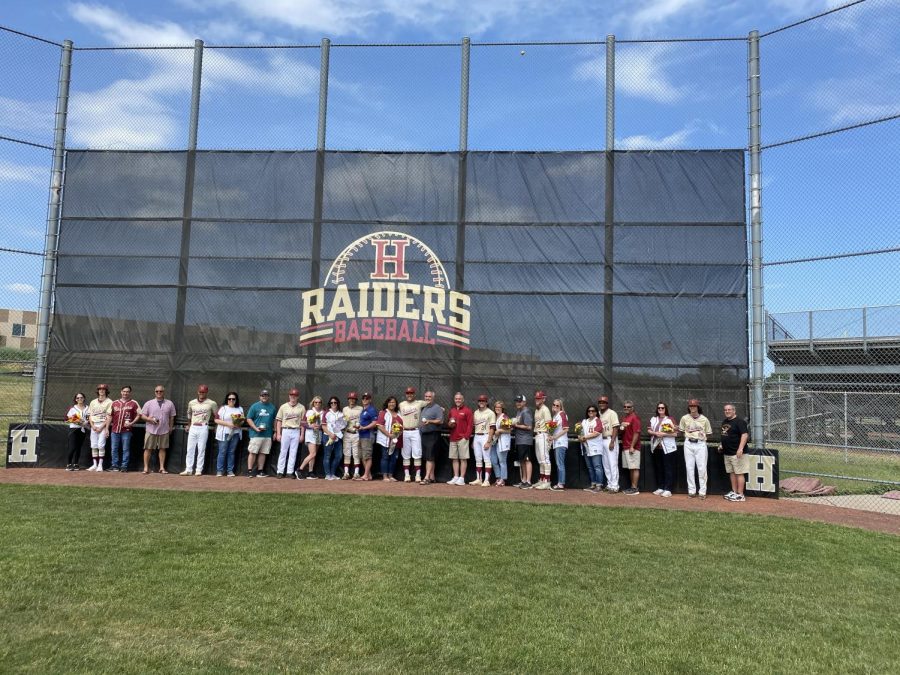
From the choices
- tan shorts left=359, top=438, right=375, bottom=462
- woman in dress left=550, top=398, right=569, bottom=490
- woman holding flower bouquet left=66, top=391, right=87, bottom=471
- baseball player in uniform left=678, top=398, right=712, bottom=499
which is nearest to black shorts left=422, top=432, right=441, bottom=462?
tan shorts left=359, top=438, right=375, bottom=462

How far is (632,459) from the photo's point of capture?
10.2 metres

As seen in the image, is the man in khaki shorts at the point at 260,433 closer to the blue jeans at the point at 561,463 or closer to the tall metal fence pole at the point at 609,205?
the blue jeans at the point at 561,463

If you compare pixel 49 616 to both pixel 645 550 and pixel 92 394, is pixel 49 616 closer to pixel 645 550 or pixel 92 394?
pixel 645 550

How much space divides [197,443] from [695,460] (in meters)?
8.65

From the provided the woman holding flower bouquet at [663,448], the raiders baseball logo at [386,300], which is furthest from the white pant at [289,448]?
the woman holding flower bouquet at [663,448]

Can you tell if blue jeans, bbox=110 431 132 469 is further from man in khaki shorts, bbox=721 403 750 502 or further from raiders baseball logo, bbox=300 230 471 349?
man in khaki shorts, bbox=721 403 750 502

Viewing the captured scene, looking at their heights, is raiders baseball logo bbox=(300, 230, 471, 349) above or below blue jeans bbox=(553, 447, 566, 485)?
above

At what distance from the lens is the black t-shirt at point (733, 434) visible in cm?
981

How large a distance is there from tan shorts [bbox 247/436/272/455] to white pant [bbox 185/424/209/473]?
32.2 inches

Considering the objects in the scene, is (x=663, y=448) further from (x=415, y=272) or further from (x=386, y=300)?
(x=386, y=300)

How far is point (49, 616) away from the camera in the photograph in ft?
13.1

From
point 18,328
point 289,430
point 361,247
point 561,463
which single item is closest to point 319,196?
point 361,247

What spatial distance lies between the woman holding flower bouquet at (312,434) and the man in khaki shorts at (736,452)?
269 inches

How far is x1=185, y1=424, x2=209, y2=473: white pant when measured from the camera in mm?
10906
